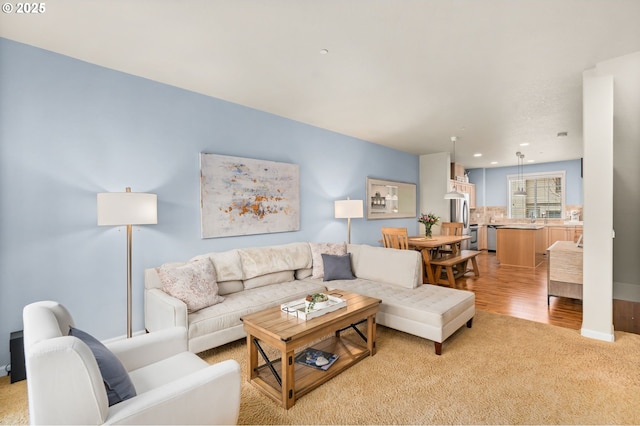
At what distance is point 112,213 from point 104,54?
4.54ft

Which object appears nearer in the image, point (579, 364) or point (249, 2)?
point (249, 2)

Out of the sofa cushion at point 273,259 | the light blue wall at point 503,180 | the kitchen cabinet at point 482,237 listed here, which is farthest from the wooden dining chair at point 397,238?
the light blue wall at point 503,180

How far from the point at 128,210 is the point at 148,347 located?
1.29 m

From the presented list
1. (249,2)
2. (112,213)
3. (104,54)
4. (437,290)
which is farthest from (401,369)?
(104,54)

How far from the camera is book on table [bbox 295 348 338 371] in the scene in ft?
7.71

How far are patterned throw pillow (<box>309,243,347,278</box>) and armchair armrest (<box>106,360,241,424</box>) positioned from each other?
2.43 meters

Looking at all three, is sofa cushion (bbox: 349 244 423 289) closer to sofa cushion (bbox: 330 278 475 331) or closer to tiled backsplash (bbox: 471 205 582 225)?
sofa cushion (bbox: 330 278 475 331)

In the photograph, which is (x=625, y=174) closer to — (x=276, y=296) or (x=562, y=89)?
(x=562, y=89)

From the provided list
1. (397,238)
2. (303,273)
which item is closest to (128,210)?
(303,273)

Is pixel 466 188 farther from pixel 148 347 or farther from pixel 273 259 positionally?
pixel 148 347

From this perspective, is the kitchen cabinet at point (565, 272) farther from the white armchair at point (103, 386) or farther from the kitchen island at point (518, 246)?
the white armchair at point (103, 386)

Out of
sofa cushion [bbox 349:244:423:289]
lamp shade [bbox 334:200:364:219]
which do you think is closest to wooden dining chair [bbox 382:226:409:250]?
lamp shade [bbox 334:200:364:219]

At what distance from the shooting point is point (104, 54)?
2596 millimetres

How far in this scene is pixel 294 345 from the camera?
2006 millimetres
